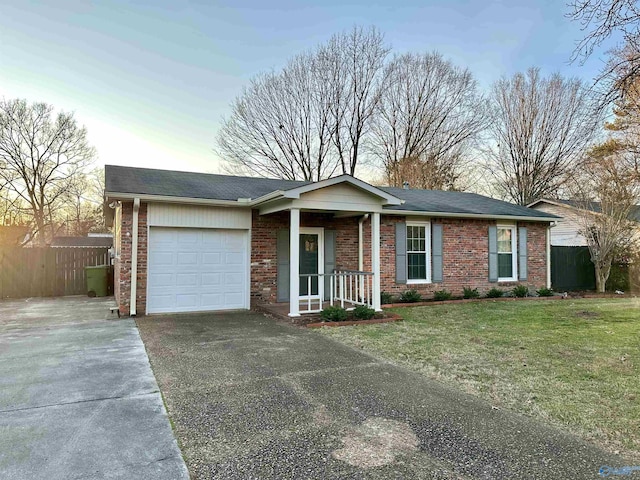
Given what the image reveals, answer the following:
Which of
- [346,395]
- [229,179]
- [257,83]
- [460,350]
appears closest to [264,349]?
[346,395]

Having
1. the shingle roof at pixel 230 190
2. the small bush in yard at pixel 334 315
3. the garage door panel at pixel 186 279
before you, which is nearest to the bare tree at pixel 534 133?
the shingle roof at pixel 230 190

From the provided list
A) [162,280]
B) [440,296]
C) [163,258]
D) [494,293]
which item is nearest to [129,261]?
[163,258]

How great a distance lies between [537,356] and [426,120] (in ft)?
72.1

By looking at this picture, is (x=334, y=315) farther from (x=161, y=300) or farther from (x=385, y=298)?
(x=161, y=300)

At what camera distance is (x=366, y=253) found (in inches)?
433

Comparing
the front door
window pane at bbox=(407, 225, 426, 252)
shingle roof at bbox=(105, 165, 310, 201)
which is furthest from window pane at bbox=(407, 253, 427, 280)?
shingle roof at bbox=(105, 165, 310, 201)

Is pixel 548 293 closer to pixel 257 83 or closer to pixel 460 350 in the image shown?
pixel 460 350

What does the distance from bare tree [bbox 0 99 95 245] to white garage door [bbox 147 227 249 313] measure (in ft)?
62.0

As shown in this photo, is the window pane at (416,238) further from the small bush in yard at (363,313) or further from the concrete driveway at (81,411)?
the concrete driveway at (81,411)

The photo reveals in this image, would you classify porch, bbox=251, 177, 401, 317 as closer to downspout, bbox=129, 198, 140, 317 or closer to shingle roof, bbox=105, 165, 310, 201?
shingle roof, bbox=105, 165, 310, 201

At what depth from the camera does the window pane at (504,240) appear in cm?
1270

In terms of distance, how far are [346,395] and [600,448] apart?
2136 mm

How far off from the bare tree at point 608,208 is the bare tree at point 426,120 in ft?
36.2

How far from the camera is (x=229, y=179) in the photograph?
1216 cm
